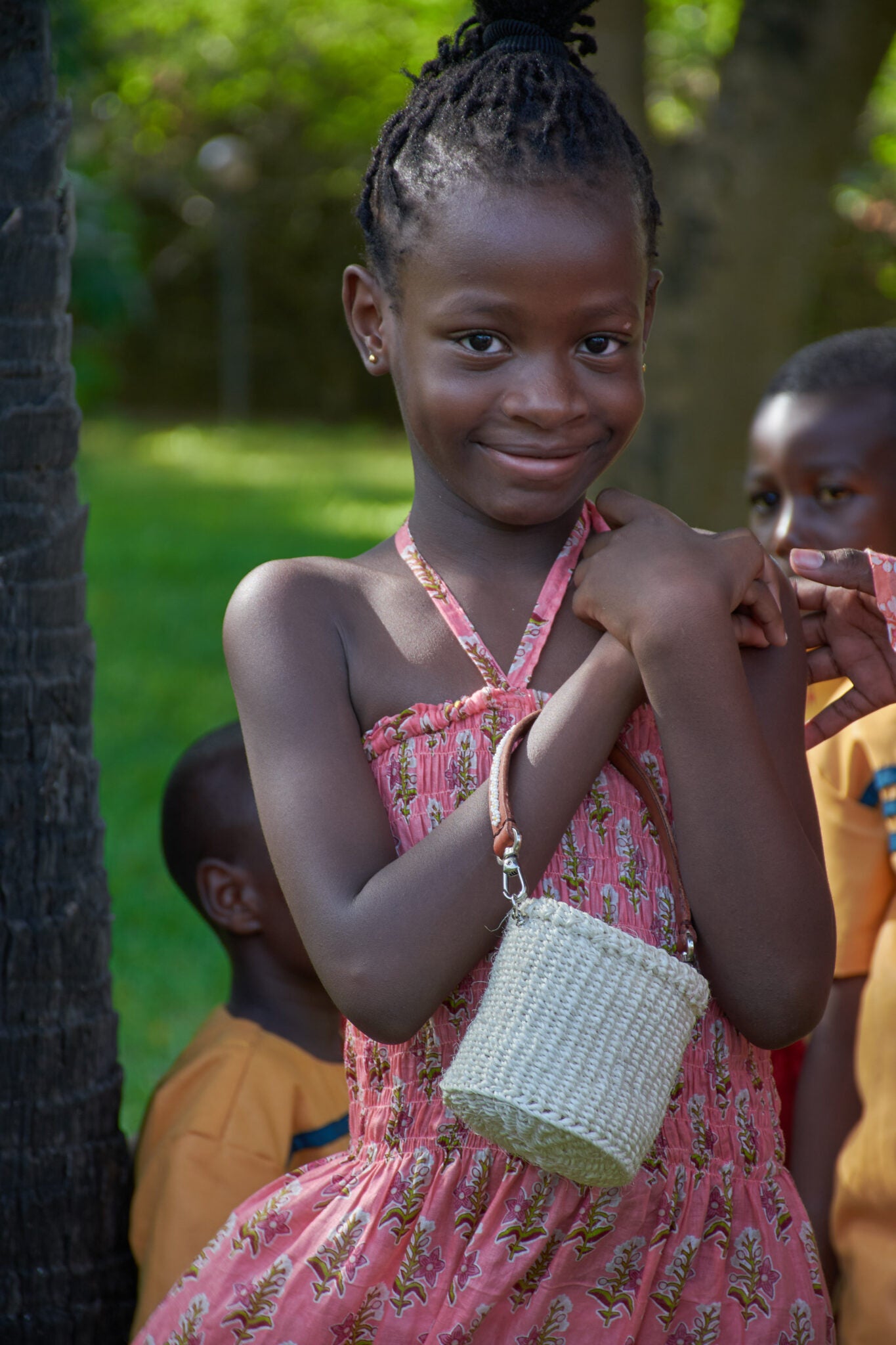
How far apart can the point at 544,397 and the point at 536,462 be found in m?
0.10

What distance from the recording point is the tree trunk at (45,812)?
2.33 meters

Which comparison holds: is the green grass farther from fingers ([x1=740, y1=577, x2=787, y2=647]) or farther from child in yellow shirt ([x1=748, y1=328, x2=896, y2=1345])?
fingers ([x1=740, y1=577, x2=787, y2=647])

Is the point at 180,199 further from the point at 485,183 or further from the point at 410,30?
the point at 485,183

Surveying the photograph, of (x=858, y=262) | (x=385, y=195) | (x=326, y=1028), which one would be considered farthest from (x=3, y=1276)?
(x=858, y=262)

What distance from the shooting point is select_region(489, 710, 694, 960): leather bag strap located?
67.6 inches

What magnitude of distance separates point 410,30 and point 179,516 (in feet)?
29.3

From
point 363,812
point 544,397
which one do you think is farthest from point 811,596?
point 363,812

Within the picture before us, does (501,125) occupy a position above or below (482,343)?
above

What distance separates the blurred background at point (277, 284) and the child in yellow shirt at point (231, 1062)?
1211mm

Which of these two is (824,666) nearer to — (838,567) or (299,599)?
(838,567)

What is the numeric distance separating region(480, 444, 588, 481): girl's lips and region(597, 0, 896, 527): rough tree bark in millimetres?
3740

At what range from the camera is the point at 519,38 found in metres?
2.02

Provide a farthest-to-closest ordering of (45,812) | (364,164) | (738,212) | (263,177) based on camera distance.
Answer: (263,177) → (364,164) → (738,212) → (45,812)

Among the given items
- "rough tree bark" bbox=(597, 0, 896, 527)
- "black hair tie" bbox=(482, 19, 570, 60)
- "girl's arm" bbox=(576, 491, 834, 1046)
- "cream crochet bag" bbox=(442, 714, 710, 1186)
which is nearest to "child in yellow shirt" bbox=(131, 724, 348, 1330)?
"cream crochet bag" bbox=(442, 714, 710, 1186)
